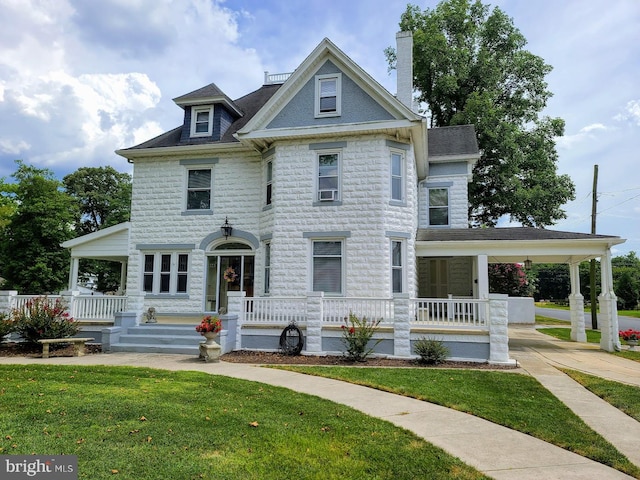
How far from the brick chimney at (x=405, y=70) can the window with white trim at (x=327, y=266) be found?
269 inches

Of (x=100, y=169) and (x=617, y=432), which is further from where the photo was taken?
(x=100, y=169)

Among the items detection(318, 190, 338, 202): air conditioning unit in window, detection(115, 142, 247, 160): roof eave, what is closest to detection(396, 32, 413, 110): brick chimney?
detection(318, 190, 338, 202): air conditioning unit in window

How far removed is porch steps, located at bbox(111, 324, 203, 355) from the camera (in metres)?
12.2

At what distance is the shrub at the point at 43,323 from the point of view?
12.1 m

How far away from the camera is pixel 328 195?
13789 mm

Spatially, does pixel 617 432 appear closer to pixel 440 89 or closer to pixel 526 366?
pixel 526 366

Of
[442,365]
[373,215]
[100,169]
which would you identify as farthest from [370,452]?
[100,169]

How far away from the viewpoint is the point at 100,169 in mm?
39625

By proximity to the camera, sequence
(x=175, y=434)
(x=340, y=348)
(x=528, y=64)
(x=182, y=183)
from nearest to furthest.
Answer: (x=175, y=434) → (x=340, y=348) → (x=182, y=183) → (x=528, y=64)

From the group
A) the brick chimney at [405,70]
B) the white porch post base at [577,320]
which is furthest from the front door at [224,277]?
the white porch post base at [577,320]

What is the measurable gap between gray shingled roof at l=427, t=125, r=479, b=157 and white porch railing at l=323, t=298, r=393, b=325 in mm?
8914

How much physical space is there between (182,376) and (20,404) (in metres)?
2.82

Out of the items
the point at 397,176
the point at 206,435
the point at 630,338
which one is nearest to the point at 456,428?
the point at 206,435

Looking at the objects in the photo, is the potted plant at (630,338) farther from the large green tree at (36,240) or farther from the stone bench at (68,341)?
the large green tree at (36,240)
